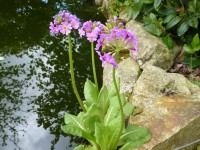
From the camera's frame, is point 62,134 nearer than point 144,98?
No

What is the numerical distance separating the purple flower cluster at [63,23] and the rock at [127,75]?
141cm

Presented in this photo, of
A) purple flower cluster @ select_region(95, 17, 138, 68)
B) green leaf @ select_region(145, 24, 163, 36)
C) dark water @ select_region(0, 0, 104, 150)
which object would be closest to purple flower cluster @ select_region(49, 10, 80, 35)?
purple flower cluster @ select_region(95, 17, 138, 68)

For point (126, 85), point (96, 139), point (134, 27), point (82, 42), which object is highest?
point (82, 42)

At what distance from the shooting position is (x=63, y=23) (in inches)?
85.9

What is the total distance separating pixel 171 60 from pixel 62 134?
1.64 m

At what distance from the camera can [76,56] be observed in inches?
196

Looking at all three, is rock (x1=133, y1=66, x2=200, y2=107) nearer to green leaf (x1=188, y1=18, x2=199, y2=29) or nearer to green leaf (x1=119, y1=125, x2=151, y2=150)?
green leaf (x1=119, y1=125, x2=151, y2=150)

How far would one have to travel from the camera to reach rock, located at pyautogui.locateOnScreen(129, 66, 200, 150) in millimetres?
2818

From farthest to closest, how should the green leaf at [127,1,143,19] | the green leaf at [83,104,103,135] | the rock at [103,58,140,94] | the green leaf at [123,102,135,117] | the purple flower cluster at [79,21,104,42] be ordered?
the green leaf at [127,1,143,19] → the rock at [103,58,140,94] → the green leaf at [123,102,135,117] → the green leaf at [83,104,103,135] → the purple flower cluster at [79,21,104,42]

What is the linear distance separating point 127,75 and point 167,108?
0.78 meters

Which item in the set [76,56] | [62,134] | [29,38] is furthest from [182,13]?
[29,38]

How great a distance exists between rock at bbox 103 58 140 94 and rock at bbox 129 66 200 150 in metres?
0.16

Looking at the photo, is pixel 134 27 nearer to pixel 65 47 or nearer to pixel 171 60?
pixel 171 60

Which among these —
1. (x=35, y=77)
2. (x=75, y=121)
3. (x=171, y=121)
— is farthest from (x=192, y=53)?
(x=35, y=77)
